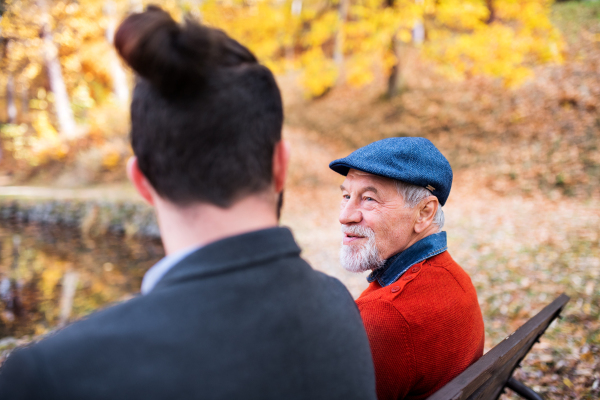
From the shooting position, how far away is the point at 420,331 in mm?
1413

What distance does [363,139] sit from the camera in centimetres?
1442

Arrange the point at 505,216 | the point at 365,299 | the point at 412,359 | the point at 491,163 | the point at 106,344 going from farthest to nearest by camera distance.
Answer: the point at 491,163 → the point at 505,216 → the point at 365,299 → the point at 412,359 → the point at 106,344

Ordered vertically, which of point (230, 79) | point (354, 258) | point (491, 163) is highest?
point (230, 79)

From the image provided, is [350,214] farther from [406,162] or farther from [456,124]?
[456,124]

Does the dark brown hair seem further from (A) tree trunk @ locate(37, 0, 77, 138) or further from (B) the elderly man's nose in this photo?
(A) tree trunk @ locate(37, 0, 77, 138)

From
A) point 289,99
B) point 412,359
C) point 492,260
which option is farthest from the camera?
point 289,99

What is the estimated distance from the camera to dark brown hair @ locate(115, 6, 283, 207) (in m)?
0.81

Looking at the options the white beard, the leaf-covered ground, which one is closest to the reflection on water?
the leaf-covered ground

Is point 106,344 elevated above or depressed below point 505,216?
above

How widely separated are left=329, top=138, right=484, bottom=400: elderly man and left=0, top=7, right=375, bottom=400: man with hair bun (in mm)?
476

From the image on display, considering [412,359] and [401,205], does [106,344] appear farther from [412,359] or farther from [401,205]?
[401,205]

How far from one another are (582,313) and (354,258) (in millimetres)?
3698

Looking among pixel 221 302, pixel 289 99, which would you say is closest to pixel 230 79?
pixel 221 302

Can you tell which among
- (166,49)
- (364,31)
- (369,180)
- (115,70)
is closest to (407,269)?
(369,180)
